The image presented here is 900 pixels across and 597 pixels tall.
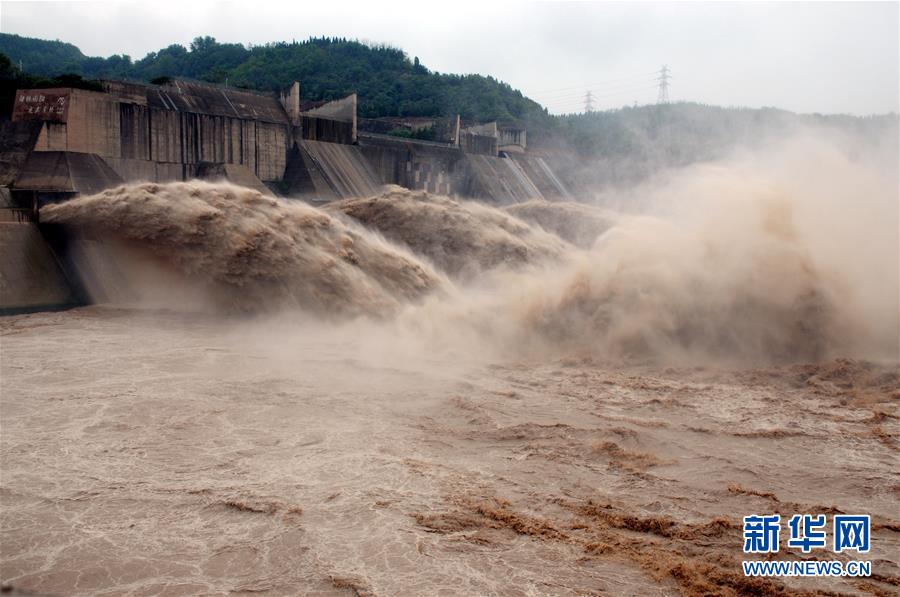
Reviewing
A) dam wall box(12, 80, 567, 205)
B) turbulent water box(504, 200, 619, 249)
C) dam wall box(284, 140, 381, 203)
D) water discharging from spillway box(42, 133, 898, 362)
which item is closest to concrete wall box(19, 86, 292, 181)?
dam wall box(12, 80, 567, 205)

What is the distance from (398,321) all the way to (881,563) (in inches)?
429

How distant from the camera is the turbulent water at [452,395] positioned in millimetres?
6125

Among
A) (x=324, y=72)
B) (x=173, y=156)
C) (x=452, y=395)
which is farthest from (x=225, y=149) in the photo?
(x=324, y=72)

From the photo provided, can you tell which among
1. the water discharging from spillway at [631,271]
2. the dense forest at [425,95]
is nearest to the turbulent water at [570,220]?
the water discharging from spillway at [631,271]

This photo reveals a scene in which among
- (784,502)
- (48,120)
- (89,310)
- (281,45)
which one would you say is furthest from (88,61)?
(784,502)

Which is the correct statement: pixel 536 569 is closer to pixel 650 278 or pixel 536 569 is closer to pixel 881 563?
pixel 881 563

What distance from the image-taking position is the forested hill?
79312 mm

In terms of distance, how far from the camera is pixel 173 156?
33.1 m

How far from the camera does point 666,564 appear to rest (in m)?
5.91

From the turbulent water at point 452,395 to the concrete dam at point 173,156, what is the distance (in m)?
1.00

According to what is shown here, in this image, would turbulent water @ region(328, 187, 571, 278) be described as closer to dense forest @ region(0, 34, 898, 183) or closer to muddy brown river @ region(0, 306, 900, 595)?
muddy brown river @ region(0, 306, 900, 595)

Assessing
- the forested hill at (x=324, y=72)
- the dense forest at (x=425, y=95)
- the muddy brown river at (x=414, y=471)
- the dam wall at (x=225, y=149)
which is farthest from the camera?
the forested hill at (x=324, y=72)

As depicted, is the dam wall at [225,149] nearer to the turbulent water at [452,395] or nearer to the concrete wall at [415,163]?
the concrete wall at [415,163]

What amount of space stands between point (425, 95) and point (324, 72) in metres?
13.1
